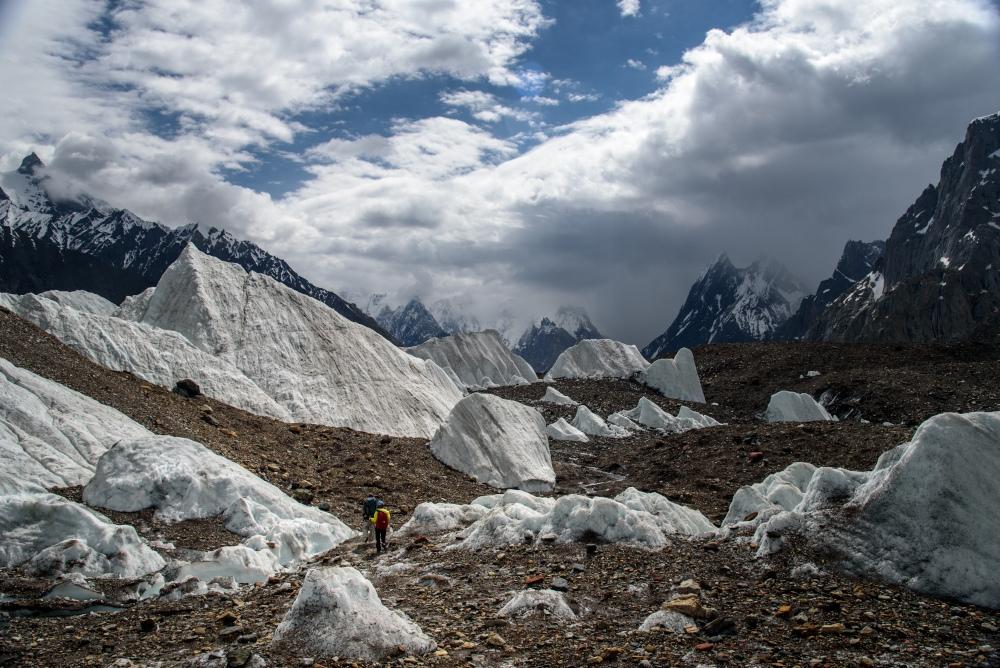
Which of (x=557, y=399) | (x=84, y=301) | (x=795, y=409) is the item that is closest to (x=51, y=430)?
(x=557, y=399)

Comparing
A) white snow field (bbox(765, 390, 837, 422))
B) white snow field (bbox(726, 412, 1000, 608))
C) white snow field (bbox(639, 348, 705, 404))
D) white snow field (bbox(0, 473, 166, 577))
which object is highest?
white snow field (bbox(639, 348, 705, 404))

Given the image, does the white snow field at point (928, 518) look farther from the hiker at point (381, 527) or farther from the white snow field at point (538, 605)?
the hiker at point (381, 527)

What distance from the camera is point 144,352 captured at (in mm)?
31297

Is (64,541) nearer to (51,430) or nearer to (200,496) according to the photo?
(200,496)

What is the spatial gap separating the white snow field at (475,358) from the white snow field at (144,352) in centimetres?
7914

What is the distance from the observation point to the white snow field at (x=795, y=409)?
47844 millimetres

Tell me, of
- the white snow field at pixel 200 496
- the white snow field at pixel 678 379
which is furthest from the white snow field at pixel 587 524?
the white snow field at pixel 678 379

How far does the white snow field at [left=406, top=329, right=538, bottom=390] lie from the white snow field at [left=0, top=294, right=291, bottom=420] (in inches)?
3116

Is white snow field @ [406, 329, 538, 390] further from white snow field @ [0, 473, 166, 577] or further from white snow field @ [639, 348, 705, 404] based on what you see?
white snow field @ [0, 473, 166, 577]

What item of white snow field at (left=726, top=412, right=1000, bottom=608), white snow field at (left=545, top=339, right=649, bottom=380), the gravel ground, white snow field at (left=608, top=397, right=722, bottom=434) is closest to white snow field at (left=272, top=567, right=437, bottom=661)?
the gravel ground

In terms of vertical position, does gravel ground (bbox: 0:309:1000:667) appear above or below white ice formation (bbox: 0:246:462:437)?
below

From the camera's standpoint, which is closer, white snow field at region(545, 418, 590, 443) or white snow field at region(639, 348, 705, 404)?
white snow field at region(545, 418, 590, 443)

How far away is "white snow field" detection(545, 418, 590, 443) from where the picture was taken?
141 ft

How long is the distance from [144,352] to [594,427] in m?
27.9
